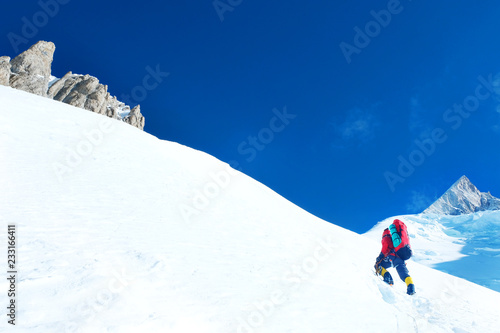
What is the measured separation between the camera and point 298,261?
21.5 ft

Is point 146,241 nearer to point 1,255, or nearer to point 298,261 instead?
point 1,255

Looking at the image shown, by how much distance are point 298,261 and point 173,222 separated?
331 centimetres

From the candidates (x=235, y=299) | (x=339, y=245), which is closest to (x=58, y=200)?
(x=235, y=299)

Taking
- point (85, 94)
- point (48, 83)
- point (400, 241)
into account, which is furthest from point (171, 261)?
point (48, 83)

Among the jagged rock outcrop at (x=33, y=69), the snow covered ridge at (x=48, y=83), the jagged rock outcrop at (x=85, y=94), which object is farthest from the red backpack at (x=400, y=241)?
the jagged rock outcrop at (x=85, y=94)

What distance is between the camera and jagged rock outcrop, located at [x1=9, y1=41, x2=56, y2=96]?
60.4 meters

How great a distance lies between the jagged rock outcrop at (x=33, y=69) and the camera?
60.4 metres

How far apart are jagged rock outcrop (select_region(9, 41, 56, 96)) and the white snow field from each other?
214 feet

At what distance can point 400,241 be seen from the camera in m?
7.14

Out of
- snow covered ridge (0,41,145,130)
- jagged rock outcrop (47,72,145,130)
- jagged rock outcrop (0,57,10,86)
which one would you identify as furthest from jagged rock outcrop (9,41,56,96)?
jagged rock outcrop (47,72,145,130)

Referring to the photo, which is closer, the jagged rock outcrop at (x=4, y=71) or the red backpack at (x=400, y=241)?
the red backpack at (x=400, y=241)

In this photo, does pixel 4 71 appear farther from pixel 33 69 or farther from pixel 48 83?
pixel 48 83

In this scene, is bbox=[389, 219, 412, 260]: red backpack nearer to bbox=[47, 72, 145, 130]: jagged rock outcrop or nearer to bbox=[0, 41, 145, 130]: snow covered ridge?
bbox=[0, 41, 145, 130]: snow covered ridge

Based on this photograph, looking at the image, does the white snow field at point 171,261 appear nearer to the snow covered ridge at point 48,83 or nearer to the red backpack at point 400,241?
the red backpack at point 400,241
